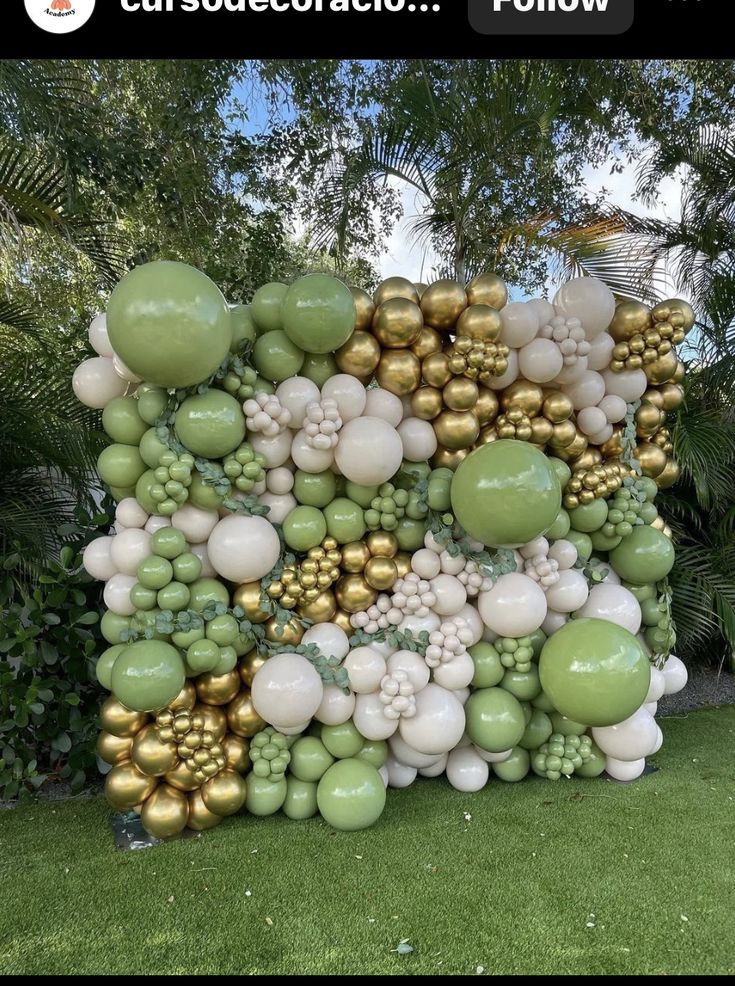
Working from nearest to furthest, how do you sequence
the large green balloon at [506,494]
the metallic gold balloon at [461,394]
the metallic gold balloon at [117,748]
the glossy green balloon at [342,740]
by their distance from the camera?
the large green balloon at [506,494]
the metallic gold balloon at [117,748]
the glossy green balloon at [342,740]
the metallic gold balloon at [461,394]

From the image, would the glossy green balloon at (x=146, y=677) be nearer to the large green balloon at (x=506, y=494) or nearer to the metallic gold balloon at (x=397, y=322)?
the large green balloon at (x=506, y=494)

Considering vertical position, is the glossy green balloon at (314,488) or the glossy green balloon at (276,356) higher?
the glossy green balloon at (276,356)

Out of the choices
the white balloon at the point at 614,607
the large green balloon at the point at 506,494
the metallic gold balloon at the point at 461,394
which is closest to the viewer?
the large green balloon at the point at 506,494

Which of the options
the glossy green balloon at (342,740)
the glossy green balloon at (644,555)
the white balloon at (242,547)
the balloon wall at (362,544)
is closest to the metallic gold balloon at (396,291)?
the balloon wall at (362,544)

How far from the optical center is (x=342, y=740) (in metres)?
2.49

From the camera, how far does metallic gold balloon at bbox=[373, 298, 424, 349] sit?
2.58m

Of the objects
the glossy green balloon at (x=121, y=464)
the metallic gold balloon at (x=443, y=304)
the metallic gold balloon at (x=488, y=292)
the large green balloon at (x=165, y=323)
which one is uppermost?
the metallic gold balloon at (x=488, y=292)

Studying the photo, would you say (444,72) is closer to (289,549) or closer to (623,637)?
(289,549)

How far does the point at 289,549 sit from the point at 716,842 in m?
1.92

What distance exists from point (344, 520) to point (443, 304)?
3.36 feet

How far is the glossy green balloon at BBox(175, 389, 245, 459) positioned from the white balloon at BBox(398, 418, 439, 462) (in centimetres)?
70

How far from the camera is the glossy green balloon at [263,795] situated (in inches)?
95.5

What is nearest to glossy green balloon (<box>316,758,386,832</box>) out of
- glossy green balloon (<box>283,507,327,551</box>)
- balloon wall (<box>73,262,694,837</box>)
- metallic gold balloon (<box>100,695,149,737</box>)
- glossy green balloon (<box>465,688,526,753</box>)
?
balloon wall (<box>73,262,694,837</box>)

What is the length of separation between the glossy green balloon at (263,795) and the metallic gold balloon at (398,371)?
1.67 metres
